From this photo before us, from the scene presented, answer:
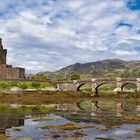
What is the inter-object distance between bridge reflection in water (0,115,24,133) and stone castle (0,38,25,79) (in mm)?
60012

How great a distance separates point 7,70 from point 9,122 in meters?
68.4

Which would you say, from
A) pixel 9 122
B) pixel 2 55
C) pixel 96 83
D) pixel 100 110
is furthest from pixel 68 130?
pixel 96 83

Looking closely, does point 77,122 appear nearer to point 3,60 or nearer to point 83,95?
point 83,95

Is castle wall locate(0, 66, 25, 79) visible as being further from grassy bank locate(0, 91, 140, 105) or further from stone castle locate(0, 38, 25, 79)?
grassy bank locate(0, 91, 140, 105)

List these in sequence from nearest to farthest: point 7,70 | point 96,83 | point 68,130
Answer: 1. point 68,130
2. point 7,70
3. point 96,83

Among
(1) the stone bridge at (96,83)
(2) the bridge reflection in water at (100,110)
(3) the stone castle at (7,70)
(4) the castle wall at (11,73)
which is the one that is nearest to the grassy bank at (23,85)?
(1) the stone bridge at (96,83)

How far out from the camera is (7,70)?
342 ft

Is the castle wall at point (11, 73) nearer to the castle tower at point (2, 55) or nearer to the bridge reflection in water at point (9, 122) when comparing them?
the castle tower at point (2, 55)

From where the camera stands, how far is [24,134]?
1180 inches

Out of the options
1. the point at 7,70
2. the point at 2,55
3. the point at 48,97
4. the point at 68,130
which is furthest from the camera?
the point at 2,55

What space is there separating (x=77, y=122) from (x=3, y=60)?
7351cm

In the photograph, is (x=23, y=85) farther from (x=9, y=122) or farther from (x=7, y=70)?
(x=9, y=122)

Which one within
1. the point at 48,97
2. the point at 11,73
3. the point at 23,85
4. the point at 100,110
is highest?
the point at 11,73

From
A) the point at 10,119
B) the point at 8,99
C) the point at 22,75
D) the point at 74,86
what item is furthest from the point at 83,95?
the point at 10,119
